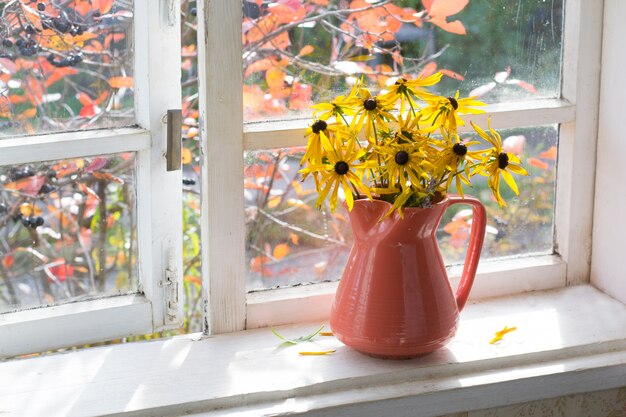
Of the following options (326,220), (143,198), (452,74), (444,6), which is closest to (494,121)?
(452,74)

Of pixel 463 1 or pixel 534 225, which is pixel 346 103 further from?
pixel 534 225

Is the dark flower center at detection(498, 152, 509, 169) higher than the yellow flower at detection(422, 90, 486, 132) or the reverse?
the reverse

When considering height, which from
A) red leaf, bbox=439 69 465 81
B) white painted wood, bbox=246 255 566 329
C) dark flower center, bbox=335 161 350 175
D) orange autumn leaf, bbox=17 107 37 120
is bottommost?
white painted wood, bbox=246 255 566 329

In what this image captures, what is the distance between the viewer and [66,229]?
4.64ft

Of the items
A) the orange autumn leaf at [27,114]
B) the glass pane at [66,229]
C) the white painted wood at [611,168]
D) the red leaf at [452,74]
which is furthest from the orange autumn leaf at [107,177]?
the white painted wood at [611,168]

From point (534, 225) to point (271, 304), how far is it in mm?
502

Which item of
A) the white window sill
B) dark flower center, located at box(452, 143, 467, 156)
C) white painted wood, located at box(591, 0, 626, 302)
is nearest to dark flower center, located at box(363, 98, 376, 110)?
dark flower center, located at box(452, 143, 467, 156)

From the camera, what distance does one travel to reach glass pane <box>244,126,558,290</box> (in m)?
1.50

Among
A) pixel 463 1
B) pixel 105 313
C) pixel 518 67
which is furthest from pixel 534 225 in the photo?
pixel 105 313

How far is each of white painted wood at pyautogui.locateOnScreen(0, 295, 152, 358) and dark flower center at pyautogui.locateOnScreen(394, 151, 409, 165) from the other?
18.2 inches

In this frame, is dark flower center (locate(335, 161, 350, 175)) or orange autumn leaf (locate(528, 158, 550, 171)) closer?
dark flower center (locate(335, 161, 350, 175))

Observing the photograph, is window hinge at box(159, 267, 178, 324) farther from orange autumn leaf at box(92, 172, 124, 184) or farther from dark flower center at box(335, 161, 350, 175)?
dark flower center at box(335, 161, 350, 175)

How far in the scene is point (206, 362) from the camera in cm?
141

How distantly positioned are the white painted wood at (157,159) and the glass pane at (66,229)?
0.09ft
